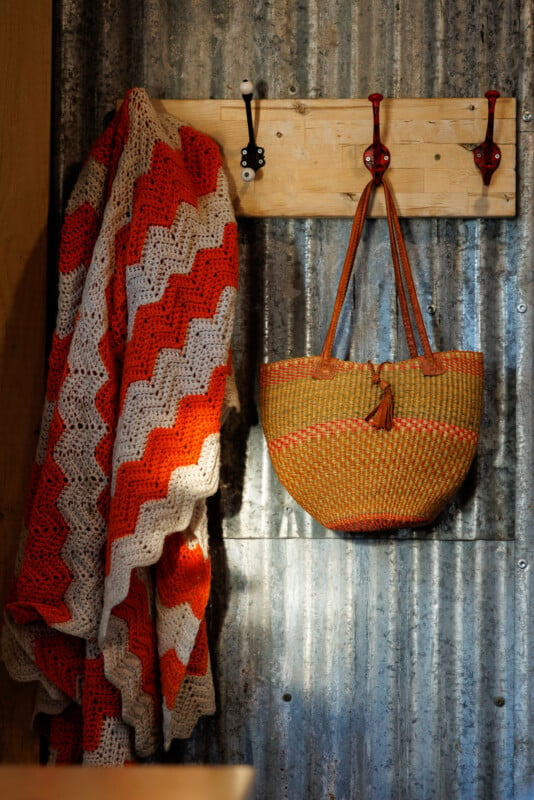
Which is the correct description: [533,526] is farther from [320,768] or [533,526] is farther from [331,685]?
[320,768]

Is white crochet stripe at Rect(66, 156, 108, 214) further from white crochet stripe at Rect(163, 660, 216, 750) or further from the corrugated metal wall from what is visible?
white crochet stripe at Rect(163, 660, 216, 750)

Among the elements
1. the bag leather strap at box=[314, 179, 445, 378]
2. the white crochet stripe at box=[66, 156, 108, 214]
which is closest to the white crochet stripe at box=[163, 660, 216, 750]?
the bag leather strap at box=[314, 179, 445, 378]

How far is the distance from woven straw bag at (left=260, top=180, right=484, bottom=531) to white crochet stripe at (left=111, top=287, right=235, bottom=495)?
0.17 m

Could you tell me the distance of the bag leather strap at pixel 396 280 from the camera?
5.42ft

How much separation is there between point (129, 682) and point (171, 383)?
0.55 metres

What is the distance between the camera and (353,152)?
5.74 ft

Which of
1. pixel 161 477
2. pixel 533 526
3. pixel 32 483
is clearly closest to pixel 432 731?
pixel 533 526

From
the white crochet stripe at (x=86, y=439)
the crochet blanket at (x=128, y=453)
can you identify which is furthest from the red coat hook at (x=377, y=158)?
the white crochet stripe at (x=86, y=439)

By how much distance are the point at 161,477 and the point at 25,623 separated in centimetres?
39

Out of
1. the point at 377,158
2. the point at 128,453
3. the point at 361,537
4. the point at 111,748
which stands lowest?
the point at 111,748

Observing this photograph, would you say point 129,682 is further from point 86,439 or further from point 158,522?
point 86,439

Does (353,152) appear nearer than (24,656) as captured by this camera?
No

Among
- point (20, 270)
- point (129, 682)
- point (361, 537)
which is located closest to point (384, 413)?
point (361, 537)

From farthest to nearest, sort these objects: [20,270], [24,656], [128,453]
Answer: [20,270] → [24,656] → [128,453]
